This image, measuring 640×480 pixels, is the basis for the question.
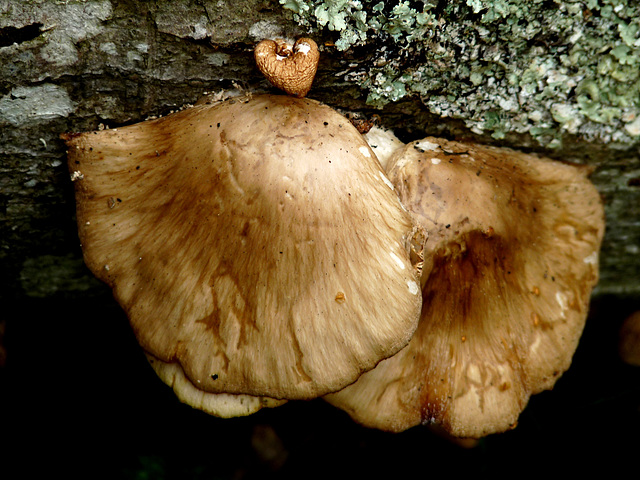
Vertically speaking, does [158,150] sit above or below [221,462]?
above

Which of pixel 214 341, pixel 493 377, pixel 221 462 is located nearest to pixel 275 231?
pixel 214 341

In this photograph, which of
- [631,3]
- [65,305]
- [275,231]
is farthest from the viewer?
[65,305]

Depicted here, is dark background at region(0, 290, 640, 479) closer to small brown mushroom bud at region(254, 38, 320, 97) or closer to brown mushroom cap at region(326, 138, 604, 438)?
brown mushroom cap at region(326, 138, 604, 438)

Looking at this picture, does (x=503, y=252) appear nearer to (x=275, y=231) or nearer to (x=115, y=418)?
(x=275, y=231)

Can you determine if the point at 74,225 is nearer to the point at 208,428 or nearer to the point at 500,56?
the point at 208,428

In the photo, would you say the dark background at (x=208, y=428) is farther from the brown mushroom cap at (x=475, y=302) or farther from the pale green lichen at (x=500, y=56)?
the pale green lichen at (x=500, y=56)

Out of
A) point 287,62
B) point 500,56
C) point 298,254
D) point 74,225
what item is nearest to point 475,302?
point 298,254

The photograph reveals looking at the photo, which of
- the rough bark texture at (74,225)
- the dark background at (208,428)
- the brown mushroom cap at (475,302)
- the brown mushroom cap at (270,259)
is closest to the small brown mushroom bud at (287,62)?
the brown mushroom cap at (270,259)

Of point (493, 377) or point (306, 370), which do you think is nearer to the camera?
point (306, 370)
